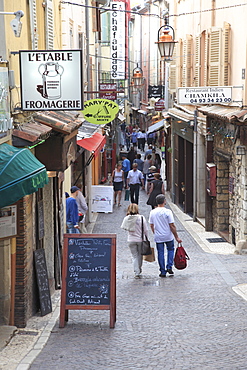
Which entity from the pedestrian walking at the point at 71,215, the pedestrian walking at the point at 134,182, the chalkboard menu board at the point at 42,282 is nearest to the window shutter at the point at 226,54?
the pedestrian walking at the point at 71,215

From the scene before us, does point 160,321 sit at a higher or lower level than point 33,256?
lower

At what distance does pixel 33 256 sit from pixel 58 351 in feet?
7.35

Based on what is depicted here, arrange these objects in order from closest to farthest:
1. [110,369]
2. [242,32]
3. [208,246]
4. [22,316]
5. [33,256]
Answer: [110,369], [22,316], [33,256], [242,32], [208,246]

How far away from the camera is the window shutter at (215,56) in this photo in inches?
648

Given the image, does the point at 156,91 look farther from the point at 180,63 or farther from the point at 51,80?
the point at 51,80

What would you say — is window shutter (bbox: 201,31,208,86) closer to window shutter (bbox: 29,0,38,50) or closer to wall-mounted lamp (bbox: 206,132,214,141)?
wall-mounted lamp (bbox: 206,132,214,141)

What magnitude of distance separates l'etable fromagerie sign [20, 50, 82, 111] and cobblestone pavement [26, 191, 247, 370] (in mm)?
3138

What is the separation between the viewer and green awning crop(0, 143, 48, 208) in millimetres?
7156

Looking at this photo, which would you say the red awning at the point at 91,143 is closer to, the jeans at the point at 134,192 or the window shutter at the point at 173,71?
the jeans at the point at 134,192

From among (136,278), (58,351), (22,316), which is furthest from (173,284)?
(58,351)

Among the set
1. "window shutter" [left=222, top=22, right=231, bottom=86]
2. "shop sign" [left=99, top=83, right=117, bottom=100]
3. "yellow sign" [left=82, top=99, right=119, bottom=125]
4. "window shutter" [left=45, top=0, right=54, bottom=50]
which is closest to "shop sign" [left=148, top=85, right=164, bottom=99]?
"shop sign" [left=99, top=83, right=117, bottom=100]

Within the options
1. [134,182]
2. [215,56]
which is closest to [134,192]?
[134,182]

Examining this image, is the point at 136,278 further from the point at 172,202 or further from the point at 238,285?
the point at 172,202

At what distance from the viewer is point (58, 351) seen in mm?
7613
